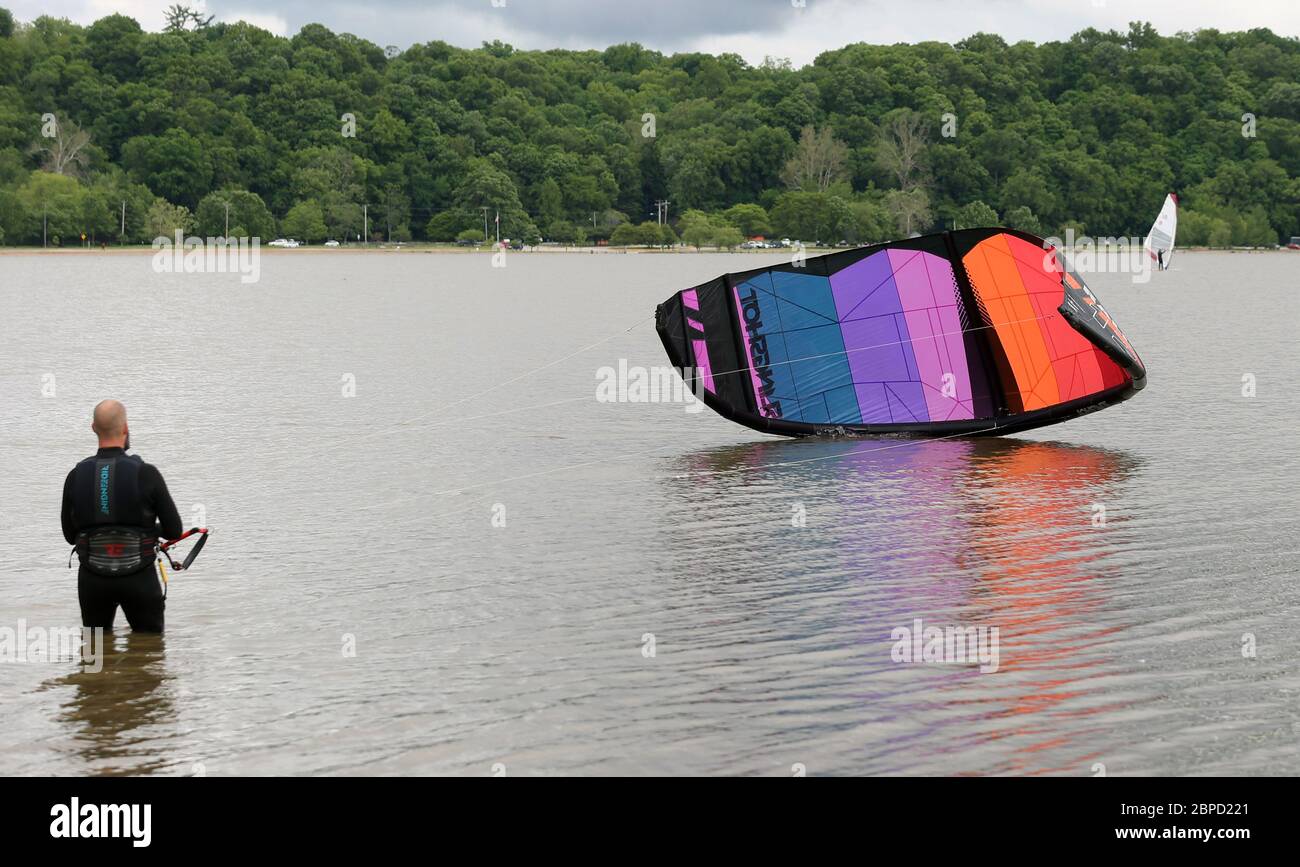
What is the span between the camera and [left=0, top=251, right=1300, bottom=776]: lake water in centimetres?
1010

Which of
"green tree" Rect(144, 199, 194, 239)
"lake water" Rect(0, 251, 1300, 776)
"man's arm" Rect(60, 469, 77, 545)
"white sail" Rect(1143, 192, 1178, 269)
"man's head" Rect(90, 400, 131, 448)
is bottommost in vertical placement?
"lake water" Rect(0, 251, 1300, 776)

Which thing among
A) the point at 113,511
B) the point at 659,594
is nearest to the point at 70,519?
the point at 113,511

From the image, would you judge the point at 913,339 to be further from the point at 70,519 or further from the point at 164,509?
the point at 70,519

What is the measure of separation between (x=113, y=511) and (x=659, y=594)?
5329 mm

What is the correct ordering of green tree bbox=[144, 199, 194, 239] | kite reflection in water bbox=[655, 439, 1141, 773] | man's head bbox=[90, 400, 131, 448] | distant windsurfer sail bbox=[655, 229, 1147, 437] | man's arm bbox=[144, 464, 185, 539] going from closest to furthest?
kite reflection in water bbox=[655, 439, 1141, 773]
man's head bbox=[90, 400, 131, 448]
man's arm bbox=[144, 464, 185, 539]
distant windsurfer sail bbox=[655, 229, 1147, 437]
green tree bbox=[144, 199, 194, 239]

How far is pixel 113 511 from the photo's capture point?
10977 millimetres

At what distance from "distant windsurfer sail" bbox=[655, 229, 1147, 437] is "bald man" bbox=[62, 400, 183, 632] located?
1361cm

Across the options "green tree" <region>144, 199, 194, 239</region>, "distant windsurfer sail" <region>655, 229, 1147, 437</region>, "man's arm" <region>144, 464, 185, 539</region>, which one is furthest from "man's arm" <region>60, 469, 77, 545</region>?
"green tree" <region>144, 199, 194, 239</region>

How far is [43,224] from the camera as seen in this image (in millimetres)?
181875

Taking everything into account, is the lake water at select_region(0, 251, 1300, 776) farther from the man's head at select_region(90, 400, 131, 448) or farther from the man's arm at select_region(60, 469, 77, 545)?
the man's head at select_region(90, 400, 131, 448)

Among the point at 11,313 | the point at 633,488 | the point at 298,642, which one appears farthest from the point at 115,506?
the point at 11,313
